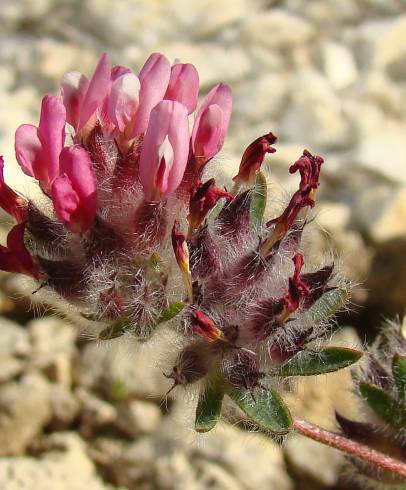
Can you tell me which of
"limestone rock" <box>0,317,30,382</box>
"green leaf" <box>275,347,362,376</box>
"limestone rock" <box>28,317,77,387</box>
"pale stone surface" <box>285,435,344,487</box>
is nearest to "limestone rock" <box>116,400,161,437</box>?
"limestone rock" <box>28,317,77,387</box>

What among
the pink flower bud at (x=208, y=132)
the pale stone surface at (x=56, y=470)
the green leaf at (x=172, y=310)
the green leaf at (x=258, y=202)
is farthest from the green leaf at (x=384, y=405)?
the pale stone surface at (x=56, y=470)

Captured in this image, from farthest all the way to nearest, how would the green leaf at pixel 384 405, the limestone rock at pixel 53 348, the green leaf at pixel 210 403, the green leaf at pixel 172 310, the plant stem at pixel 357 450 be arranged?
the limestone rock at pixel 53 348 → the green leaf at pixel 384 405 → the plant stem at pixel 357 450 → the green leaf at pixel 210 403 → the green leaf at pixel 172 310

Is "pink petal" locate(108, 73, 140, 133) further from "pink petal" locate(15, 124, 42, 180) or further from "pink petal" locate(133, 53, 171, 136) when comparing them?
"pink petal" locate(15, 124, 42, 180)

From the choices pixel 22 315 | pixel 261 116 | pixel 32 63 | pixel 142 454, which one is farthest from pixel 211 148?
pixel 32 63

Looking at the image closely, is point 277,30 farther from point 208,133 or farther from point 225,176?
point 208,133

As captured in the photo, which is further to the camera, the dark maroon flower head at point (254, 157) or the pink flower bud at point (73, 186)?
the dark maroon flower head at point (254, 157)

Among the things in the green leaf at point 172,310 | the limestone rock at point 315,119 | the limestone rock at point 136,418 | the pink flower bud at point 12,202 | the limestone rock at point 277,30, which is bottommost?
the limestone rock at point 136,418

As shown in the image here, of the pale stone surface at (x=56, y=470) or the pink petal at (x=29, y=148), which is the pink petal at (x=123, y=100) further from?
the pale stone surface at (x=56, y=470)
